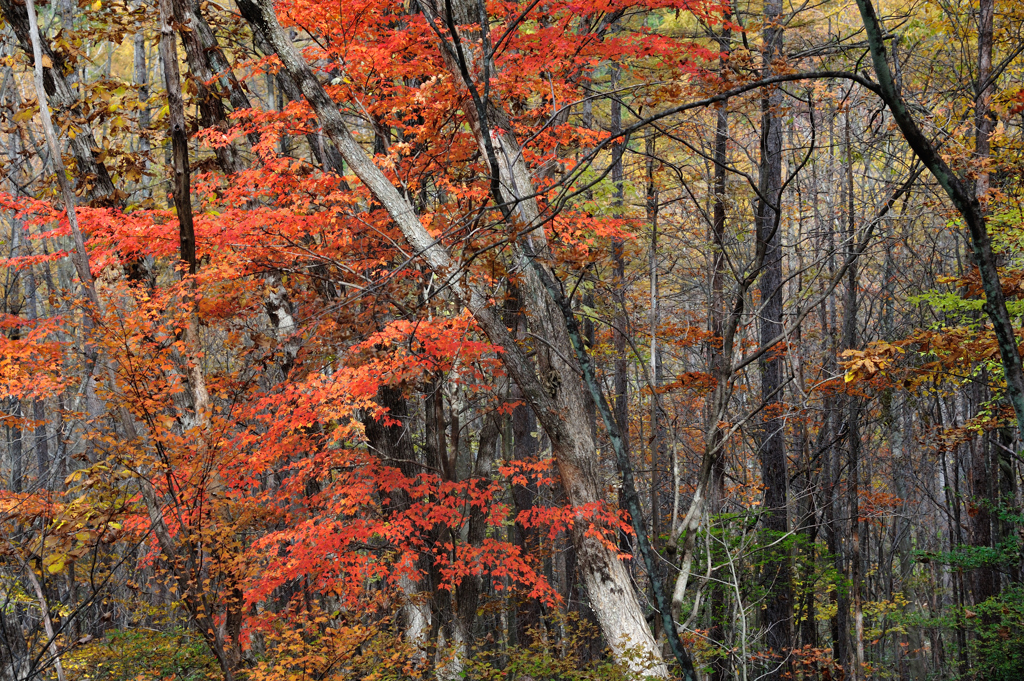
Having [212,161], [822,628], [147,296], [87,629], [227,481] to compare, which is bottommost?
[822,628]

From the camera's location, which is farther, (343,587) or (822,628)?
(822,628)

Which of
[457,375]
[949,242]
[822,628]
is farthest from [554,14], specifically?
[822,628]

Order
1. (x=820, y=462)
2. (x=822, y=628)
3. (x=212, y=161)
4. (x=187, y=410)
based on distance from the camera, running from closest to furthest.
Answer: (x=187, y=410)
(x=212, y=161)
(x=820, y=462)
(x=822, y=628)

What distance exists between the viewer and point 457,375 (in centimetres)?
932

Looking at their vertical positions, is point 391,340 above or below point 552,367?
above

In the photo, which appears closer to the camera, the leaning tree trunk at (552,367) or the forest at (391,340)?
the forest at (391,340)

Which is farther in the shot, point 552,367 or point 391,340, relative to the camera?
point 391,340

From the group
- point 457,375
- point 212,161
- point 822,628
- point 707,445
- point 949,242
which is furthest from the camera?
point 822,628

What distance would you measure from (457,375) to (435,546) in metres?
2.34

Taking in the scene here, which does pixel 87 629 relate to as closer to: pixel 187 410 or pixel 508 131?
pixel 187 410

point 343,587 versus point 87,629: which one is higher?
point 343,587

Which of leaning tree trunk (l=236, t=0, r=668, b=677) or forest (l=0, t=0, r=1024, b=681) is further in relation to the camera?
leaning tree trunk (l=236, t=0, r=668, b=677)

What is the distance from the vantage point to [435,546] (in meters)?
8.31

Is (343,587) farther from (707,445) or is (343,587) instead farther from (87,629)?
(87,629)
